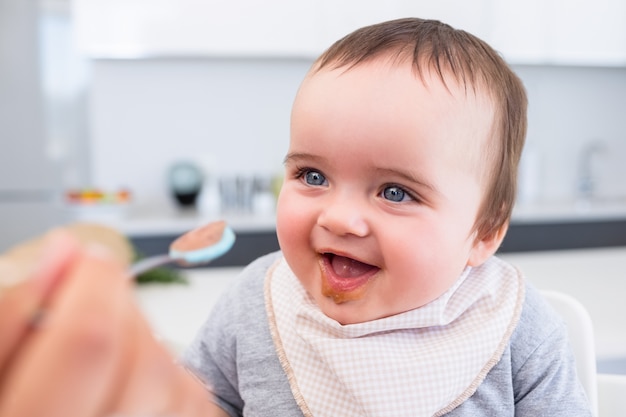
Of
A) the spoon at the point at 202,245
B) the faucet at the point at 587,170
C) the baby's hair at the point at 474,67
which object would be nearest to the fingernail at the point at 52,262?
the spoon at the point at 202,245

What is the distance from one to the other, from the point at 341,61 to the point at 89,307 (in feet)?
1.85

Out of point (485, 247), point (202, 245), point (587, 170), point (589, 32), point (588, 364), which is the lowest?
point (587, 170)

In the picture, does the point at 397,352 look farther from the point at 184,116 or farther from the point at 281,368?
the point at 184,116

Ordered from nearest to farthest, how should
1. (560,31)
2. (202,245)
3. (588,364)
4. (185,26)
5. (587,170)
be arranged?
(202,245), (588,364), (185,26), (560,31), (587,170)

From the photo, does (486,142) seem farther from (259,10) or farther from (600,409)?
(259,10)

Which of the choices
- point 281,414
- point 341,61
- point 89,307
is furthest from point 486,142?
point 89,307

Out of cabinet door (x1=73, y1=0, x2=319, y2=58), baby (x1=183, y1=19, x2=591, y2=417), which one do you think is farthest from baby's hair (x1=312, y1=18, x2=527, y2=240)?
cabinet door (x1=73, y1=0, x2=319, y2=58)

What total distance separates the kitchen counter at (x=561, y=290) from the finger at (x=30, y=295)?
2.59 ft

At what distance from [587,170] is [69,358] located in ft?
12.6

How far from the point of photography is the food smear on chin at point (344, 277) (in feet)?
2.50

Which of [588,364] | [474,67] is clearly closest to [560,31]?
[588,364]

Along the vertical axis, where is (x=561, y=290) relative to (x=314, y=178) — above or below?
below

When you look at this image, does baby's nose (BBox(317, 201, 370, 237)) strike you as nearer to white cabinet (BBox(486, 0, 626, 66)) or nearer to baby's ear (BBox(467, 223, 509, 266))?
baby's ear (BBox(467, 223, 509, 266))

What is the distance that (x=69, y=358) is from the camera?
30 centimetres
